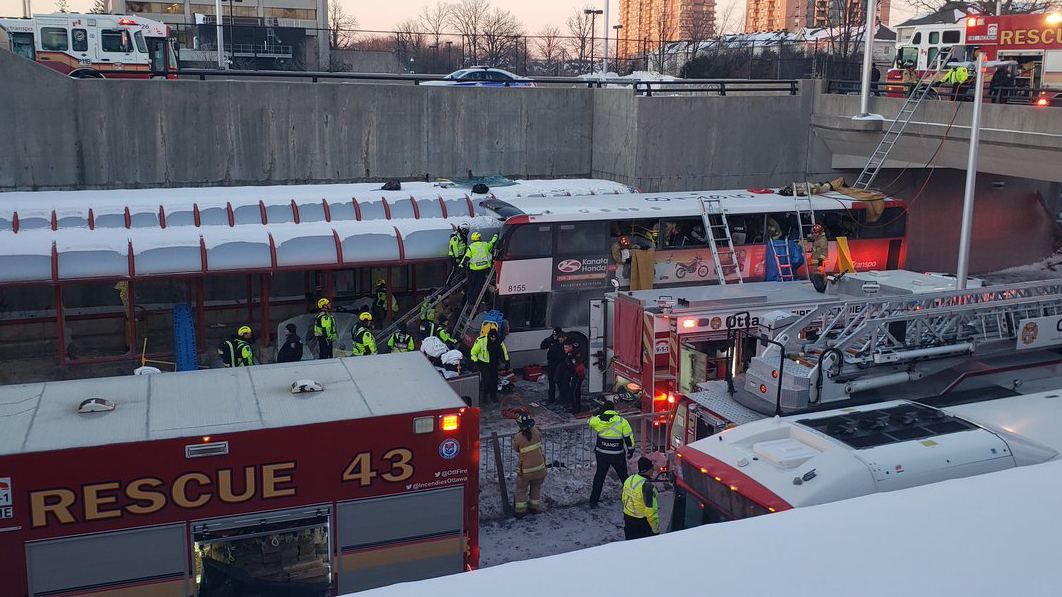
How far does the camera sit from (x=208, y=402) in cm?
872

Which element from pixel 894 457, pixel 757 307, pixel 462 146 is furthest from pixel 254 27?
pixel 894 457

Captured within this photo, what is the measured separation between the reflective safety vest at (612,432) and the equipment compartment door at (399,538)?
8.73 feet

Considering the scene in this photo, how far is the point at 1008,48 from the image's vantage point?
25797 mm

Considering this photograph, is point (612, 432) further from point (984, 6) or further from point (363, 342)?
point (984, 6)

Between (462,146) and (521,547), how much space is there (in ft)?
50.1

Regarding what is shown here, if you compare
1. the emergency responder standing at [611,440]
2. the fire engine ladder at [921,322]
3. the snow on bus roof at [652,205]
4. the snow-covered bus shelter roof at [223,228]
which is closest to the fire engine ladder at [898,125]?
the snow on bus roof at [652,205]

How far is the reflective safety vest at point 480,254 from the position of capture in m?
16.5

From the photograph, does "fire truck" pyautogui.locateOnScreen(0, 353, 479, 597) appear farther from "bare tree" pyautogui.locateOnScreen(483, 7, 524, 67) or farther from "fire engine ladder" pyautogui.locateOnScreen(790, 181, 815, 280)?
"bare tree" pyautogui.locateOnScreen(483, 7, 524, 67)

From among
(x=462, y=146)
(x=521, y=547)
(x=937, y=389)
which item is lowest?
(x=521, y=547)

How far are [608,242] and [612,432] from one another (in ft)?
20.6

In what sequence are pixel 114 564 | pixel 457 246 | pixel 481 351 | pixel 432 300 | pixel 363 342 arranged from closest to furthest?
pixel 114 564 → pixel 363 342 → pixel 481 351 → pixel 457 246 → pixel 432 300

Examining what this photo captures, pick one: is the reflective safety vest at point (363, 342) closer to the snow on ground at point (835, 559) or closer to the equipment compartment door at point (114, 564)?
the equipment compartment door at point (114, 564)

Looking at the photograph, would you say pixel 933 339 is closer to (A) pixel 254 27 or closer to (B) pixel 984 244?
(B) pixel 984 244

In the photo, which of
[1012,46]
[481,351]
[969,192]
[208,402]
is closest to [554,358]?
[481,351]
